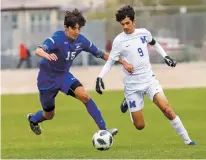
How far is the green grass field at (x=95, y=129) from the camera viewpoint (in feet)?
40.2

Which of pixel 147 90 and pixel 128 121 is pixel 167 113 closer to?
pixel 147 90

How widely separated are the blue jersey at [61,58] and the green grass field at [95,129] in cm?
112

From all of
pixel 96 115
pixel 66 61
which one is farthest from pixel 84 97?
pixel 66 61

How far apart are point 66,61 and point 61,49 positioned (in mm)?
263

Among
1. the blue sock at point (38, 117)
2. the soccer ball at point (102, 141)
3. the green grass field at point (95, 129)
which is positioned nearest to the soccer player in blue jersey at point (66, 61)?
the soccer ball at point (102, 141)

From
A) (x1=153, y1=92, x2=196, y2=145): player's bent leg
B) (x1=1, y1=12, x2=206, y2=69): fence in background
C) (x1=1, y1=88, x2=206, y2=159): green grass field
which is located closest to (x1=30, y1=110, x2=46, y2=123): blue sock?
(x1=1, y1=88, x2=206, y2=159): green grass field

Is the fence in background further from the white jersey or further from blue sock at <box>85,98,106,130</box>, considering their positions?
blue sock at <box>85,98,106,130</box>

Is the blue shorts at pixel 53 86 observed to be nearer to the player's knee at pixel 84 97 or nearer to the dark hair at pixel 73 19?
the player's knee at pixel 84 97

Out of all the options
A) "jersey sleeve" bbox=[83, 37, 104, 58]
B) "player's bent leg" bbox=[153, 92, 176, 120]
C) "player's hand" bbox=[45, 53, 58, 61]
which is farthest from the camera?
"jersey sleeve" bbox=[83, 37, 104, 58]

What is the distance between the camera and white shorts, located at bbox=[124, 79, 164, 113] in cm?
1316

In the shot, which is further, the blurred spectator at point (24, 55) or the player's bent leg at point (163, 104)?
the blurred spectator at point (24, 55)

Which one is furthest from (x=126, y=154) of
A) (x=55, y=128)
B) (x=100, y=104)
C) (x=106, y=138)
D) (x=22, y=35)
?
(x=22, y=35)

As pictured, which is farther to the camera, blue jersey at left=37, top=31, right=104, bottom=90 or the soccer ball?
blue jersey at left=37, top=31, right=104, bottom=90

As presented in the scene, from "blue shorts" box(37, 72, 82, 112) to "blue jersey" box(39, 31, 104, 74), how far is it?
0.42 feet
